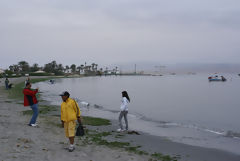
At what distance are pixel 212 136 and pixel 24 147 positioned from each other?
10.5 metres

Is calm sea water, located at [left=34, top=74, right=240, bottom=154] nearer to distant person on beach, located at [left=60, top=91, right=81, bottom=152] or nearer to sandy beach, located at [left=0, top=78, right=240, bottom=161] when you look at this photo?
sandy beach, located at [left=0, top=78, right=240, bottom=161]

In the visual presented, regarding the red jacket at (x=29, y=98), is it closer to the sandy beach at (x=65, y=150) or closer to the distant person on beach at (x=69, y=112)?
the sandy beach at (x=65, y=150)

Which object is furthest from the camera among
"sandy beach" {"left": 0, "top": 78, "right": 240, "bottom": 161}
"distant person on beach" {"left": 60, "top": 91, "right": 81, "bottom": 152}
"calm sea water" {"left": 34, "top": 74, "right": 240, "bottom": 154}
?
"calm sea water" {"left": 34, "top": 74, "right": 240, "bottom": 154}

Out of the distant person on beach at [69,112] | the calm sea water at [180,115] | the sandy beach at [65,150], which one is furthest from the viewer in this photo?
the calm sea water at [180,115]

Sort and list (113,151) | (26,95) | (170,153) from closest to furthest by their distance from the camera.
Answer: (113,151) → (170,153) → (26,95)

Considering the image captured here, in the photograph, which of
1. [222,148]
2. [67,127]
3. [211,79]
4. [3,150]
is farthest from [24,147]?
[211,79]

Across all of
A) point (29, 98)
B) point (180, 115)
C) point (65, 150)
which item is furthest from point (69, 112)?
point (180, 115)

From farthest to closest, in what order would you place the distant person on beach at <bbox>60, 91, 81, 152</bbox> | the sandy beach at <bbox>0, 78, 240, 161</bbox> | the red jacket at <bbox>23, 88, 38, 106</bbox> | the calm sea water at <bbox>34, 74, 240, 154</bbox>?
1. the calm sea water at <bbox>34, 74, 240, 154</bbox>
2. the red jacket at <bbox>23, 88, 38, 106</bbox>
3. the distant person on beach at <bbox>60, 91, 81, 152</bbox>
4. the sandy beach at <bbox>0, 78, 240, 161</bbox>

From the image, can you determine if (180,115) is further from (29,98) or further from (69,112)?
(69,112)

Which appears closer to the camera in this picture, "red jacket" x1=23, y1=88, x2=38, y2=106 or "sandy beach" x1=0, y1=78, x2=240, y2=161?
"sandy beach" x1=0, y1=78, x2=240, y2=161

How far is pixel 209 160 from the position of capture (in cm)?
923

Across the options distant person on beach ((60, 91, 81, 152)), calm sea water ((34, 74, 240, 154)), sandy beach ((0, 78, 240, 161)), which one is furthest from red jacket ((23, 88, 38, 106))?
calm sea water ((34, 74, 240, 154))

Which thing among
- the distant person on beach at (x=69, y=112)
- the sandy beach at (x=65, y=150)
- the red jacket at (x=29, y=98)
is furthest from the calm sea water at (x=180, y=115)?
the red jacket at (x=29, y=98)

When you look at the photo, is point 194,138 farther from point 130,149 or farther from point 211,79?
point 211,79
